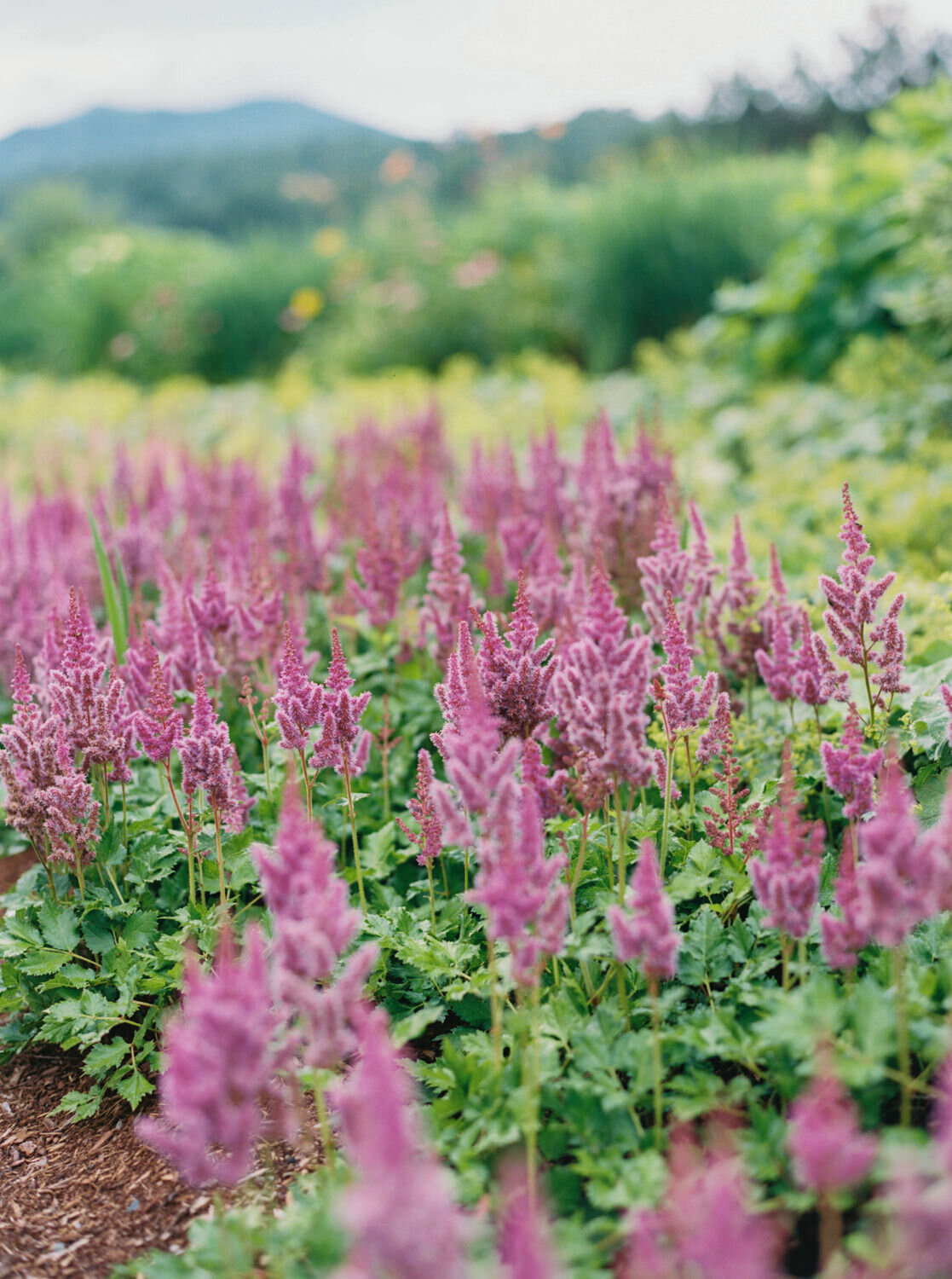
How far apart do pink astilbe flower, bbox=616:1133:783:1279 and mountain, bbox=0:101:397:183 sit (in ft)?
148

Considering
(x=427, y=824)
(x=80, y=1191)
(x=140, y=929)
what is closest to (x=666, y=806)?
(x=427, y=824)

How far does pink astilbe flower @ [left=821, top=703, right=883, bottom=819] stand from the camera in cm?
217

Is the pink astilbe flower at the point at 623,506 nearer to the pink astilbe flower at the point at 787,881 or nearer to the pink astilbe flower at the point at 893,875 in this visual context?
the pink astilbe flower at the point at 787,881

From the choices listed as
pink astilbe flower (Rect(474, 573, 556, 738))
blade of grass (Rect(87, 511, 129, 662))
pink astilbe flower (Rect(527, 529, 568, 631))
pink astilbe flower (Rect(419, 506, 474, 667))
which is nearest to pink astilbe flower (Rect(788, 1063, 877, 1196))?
pink astilbe flower (Rect(474, 573, 556, 738))

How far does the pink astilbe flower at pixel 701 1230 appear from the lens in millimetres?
1165

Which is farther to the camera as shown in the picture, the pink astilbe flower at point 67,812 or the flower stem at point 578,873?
the pink astilbe flower at point 67,812

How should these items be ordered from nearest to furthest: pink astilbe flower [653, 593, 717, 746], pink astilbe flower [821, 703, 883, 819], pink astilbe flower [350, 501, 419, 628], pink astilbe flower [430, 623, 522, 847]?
pink astilbe flower [430, 623, 522, 847], pink astilbe flower [821, 703, 883, 819], pink astilbe flower [653, 593, 717, 746], pink astilbe flower [350, 501, 419, 628]

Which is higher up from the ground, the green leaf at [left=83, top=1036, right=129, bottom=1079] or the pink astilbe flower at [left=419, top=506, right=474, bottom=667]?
the pink astilbe flower at [left=419, top=506, right=474, bottom=667]

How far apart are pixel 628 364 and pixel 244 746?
8.92 m

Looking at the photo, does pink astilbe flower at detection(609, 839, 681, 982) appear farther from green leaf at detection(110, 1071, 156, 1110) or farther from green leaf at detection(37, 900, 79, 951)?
green leaf at detection(37, 900, 79, 951)

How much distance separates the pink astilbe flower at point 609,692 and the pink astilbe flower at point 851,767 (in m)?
0.39

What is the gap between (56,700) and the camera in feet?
8.84

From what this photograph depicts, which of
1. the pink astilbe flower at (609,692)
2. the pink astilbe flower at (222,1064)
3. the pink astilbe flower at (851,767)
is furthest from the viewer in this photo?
the pink astilbe flower at (851,767)

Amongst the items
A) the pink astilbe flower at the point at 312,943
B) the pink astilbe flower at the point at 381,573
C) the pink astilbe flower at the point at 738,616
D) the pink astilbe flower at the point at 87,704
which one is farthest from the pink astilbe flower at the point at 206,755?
the pink astilbe flower at the point at 738,616
